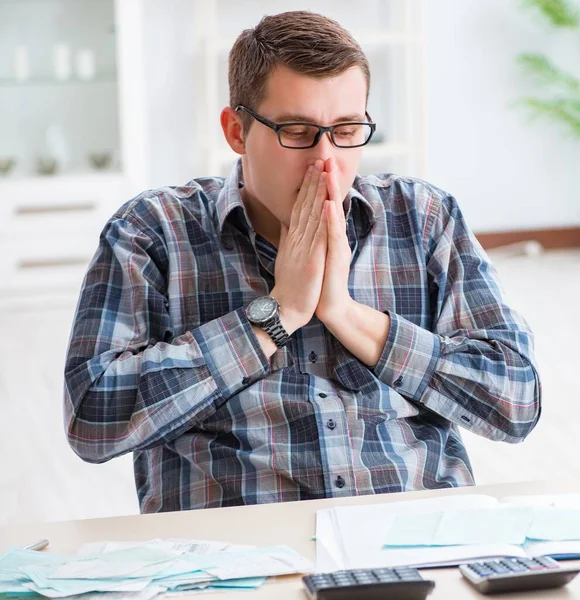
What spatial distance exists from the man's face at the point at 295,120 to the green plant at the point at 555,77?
13.5 feet

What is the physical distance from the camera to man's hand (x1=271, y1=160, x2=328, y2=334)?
1401 millimetres

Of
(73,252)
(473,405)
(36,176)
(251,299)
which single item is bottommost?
(73,252)

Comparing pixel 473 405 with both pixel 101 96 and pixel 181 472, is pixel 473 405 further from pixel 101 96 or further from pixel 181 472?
pixel 101 96

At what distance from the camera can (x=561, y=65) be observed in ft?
18.3

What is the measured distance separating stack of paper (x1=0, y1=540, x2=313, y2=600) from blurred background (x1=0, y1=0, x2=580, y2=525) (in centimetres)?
237

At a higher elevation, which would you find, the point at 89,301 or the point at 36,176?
the point at 89,301

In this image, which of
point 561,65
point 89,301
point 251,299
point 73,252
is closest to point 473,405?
point 251,299

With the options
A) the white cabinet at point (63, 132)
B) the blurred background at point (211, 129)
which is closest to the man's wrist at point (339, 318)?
the blurred background at point (211, 129)

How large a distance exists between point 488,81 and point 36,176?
2.53m

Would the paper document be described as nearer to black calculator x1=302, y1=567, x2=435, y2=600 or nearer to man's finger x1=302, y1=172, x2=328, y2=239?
black calculator x1=302, y1=567, x2=435, y2=600

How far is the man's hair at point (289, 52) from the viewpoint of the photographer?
140 centimetres

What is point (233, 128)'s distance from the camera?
1.55 meters

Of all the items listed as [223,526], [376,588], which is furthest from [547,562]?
[223,526]

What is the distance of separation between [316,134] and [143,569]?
2.24 feet
